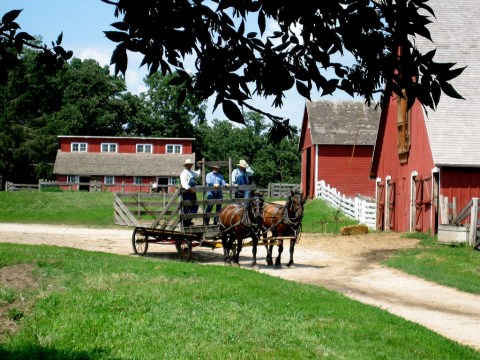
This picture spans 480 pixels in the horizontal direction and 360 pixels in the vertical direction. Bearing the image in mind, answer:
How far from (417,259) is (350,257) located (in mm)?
2083

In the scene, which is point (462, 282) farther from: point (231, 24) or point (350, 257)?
point (231, 24)

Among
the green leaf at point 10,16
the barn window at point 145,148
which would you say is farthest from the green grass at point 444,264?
the barn window at point 145,148

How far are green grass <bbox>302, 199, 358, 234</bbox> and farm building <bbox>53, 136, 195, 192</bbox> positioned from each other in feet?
94.8

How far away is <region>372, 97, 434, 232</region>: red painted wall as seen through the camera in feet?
88.3

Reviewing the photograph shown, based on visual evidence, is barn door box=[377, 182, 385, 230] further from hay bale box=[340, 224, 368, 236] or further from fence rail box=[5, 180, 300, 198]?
fence rail box=[5, 180, 300, 198]

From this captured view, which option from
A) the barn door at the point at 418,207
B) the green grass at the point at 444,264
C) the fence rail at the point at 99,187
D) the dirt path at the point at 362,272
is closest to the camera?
the dirt path at the point at 362,272

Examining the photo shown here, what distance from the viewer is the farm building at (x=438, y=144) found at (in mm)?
25172

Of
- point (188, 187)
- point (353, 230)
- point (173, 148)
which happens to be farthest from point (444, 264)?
point (173, 148)

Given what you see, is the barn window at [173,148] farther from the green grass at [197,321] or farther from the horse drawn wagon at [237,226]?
the green grass at [197,321]

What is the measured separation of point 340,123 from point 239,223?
31.4 metres

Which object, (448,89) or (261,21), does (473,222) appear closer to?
(448,89)

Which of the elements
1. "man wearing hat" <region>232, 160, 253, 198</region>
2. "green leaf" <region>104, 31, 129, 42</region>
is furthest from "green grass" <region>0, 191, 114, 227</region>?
"green leaf" <region>104, 31, 129, 42</region>

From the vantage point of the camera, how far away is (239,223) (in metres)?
17.6

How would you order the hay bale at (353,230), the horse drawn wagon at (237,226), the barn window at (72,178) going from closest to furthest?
the horse drawn wagon at (237,226), the hay bale at (353,230), the barn window at (72,178)
